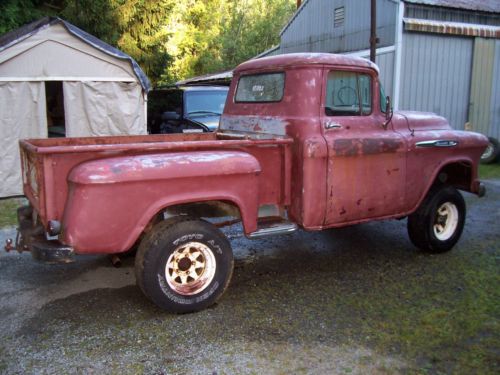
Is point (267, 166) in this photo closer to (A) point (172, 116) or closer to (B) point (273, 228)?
(B) point (273, 228)

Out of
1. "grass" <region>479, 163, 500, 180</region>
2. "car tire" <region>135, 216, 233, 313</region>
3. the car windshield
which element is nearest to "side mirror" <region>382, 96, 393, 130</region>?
"car tire" <region>135, 216, 233, 313</region>

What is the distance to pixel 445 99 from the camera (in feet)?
42.9

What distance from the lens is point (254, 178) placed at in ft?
14.0

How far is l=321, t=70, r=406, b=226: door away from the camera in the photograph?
471 cm

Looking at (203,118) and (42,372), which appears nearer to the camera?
(42,372)

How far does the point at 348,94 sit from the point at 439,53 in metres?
8.92

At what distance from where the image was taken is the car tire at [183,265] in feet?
13.0

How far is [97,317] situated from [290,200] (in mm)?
2001

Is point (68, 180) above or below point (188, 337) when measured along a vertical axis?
above

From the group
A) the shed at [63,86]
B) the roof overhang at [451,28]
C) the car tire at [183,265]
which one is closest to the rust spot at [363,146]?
the car tire at [183,265]

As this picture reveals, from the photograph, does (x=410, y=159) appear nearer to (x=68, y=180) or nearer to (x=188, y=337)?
(x=188, y=337)

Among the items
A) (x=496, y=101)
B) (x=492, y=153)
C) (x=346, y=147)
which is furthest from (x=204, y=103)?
(x=496, y=101)

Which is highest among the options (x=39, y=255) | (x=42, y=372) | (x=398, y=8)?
(x=398, y=8)

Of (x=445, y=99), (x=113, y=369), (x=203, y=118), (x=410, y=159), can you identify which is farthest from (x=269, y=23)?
(x=113, y=369)
